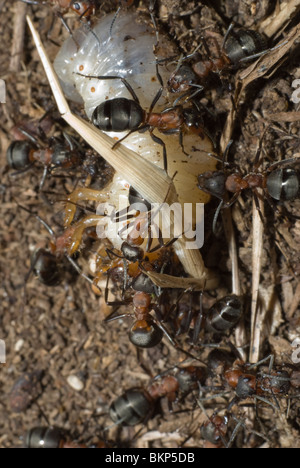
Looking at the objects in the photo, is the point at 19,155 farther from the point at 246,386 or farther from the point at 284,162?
the point at 246,386

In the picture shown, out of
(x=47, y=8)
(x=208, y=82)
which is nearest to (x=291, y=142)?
(x=208, y=82)

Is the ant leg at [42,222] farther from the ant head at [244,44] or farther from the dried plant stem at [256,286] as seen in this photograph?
the ant head at [244,44]

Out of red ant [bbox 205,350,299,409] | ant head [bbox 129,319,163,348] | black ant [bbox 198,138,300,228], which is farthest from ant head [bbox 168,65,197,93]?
red ant [bbox 205,350,299,409]

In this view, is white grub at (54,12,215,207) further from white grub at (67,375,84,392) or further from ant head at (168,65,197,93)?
white grub at (67,375,84,392)

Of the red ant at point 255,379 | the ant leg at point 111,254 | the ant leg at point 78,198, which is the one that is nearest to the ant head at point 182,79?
the ant leg at point 78,198

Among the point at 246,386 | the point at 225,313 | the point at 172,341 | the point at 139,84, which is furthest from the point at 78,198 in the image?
the point at 246,386

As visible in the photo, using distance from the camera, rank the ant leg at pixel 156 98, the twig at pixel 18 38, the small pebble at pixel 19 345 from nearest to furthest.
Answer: the ant leg at pixel 156 98 → the twig at pixel 18 38 → the small pebble at pixel 19 345

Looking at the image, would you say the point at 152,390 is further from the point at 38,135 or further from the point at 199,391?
the point at 38,135
